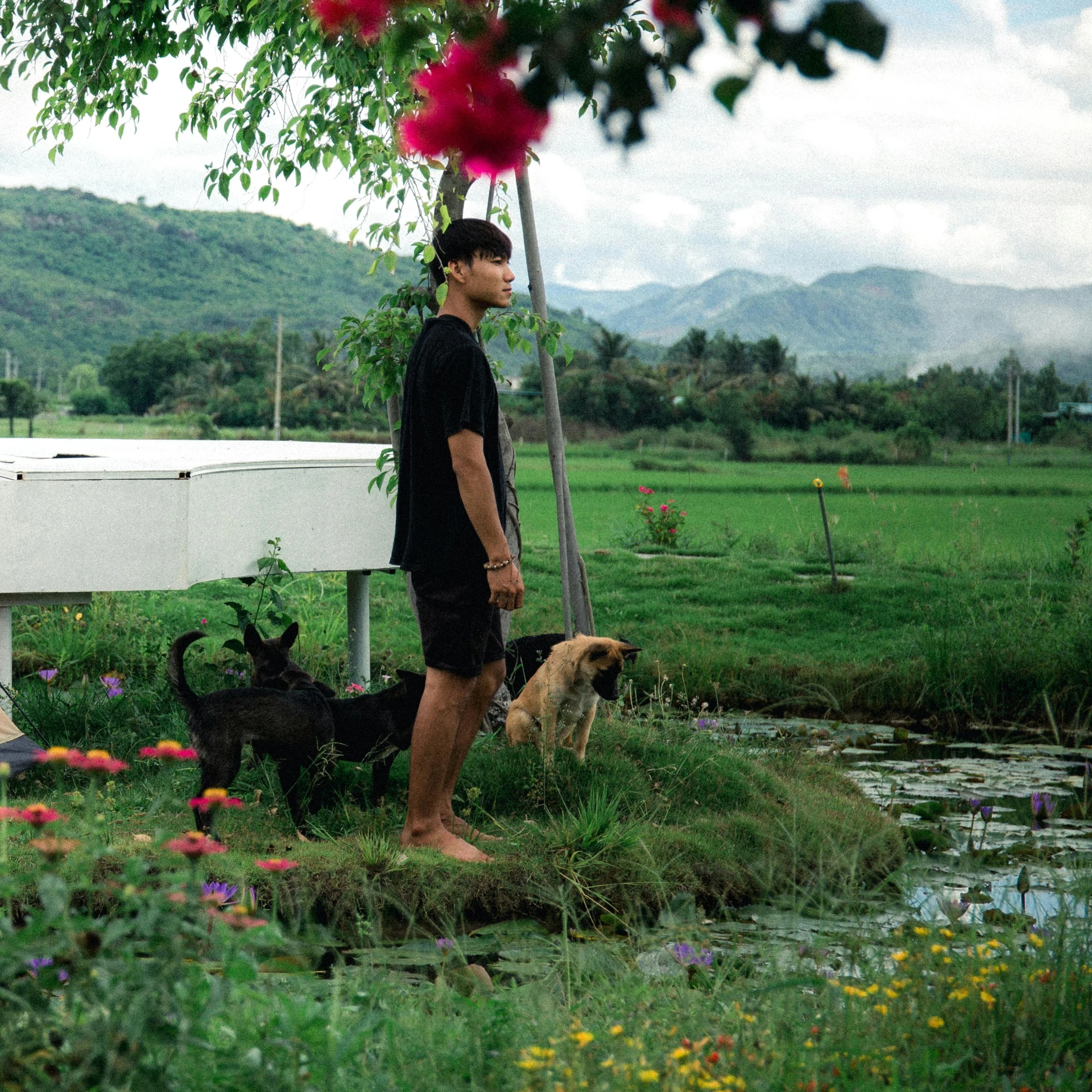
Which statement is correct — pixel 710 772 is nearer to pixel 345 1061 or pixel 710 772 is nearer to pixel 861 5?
pixel 345 1061

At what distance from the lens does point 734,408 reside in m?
59.3

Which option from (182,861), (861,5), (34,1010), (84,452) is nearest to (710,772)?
(182,861)

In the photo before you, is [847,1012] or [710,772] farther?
[710,772]

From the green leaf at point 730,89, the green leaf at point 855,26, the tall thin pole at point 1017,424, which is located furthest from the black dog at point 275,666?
the tall thin pole at point 1017,424

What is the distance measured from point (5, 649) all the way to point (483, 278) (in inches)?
96.2

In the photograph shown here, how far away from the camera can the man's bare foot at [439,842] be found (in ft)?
14.1

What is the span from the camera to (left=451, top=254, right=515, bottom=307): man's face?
4324 millimetres

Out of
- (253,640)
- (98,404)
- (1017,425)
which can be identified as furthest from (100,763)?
(98,404)

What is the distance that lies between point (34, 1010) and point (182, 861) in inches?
67.7

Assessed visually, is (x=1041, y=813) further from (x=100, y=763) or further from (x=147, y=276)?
(x=147, y=276)

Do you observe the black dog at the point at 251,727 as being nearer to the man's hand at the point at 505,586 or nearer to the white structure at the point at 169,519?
the white structure at the point at 169,519

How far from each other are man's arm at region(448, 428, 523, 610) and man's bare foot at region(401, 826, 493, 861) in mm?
815

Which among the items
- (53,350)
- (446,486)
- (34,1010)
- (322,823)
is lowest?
(322,823)

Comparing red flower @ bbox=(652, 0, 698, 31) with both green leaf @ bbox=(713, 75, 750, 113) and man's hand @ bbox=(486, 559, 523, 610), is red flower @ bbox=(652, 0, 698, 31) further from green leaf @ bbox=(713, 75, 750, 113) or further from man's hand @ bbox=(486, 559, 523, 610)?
man's hand @ bbox=(486, 559, 523, 610)
